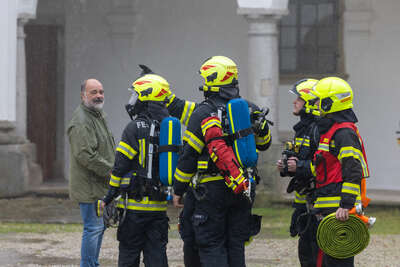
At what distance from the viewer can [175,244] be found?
10.2 meters

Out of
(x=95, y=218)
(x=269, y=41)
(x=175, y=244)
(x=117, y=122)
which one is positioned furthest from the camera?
(x=117, y=122)

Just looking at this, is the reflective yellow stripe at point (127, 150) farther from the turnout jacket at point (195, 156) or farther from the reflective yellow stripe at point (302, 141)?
the reflective yellow stripe at point (302, 141)

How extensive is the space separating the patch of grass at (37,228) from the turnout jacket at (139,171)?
4610 millimetres

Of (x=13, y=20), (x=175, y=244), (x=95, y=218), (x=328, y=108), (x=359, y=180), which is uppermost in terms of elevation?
(x=13, y=20)

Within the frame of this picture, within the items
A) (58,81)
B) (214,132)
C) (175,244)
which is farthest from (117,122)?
(214,132)

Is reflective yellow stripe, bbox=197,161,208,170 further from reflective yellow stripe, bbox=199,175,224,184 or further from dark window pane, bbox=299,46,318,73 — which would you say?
dark window pane, bbox=299,46,318,73

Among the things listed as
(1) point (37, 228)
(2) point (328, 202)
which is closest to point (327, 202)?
(2) point (328, 202)

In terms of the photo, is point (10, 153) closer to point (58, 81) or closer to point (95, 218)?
point (58, 81)

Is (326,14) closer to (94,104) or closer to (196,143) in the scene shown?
(94,104)

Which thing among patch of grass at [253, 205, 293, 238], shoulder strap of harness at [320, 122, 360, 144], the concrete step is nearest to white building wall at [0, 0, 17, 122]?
the concrete step

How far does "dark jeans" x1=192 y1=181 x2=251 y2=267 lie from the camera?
6.60 metres

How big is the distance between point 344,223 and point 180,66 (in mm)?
10074

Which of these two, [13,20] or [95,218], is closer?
[95,218]

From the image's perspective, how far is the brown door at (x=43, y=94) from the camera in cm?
1642
